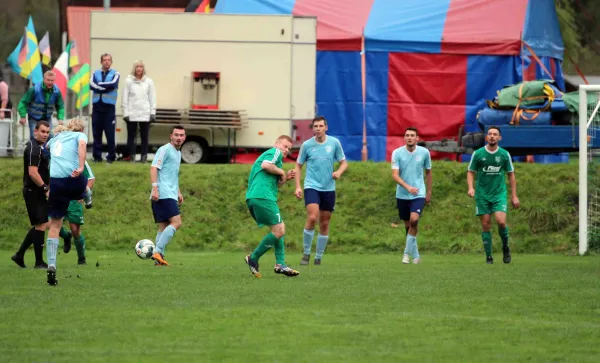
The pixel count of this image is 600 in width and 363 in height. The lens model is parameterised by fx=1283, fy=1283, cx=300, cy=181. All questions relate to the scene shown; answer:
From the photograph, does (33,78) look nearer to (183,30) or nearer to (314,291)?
(183,30)

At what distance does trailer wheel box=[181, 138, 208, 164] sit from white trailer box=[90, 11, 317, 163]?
301 millimetres

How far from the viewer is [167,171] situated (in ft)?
55.2

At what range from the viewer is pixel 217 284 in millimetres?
13664

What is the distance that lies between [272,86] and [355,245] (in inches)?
239

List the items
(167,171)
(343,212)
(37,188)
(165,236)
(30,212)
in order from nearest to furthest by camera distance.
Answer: (37,188) < (165,236) < (30,212) < (167,171) < (343,212)

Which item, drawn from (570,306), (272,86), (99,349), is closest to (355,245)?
(272,86)

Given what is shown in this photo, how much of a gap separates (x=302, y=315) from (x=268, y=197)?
3810 millimetres

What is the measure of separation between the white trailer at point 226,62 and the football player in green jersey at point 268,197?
41.2 feet

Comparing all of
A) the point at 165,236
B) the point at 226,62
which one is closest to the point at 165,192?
the point at 165,236

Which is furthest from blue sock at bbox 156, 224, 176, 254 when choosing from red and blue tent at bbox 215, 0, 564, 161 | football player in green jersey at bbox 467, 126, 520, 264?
red and blue tent at bbox 215, 0, 564, 161

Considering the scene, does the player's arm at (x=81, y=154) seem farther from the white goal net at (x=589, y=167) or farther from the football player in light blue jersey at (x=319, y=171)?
the white goal net at (x=589, y=167)

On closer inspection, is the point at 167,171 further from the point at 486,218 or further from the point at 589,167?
the point at 589,167

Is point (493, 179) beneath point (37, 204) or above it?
above

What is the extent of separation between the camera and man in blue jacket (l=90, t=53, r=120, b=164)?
24078mm
